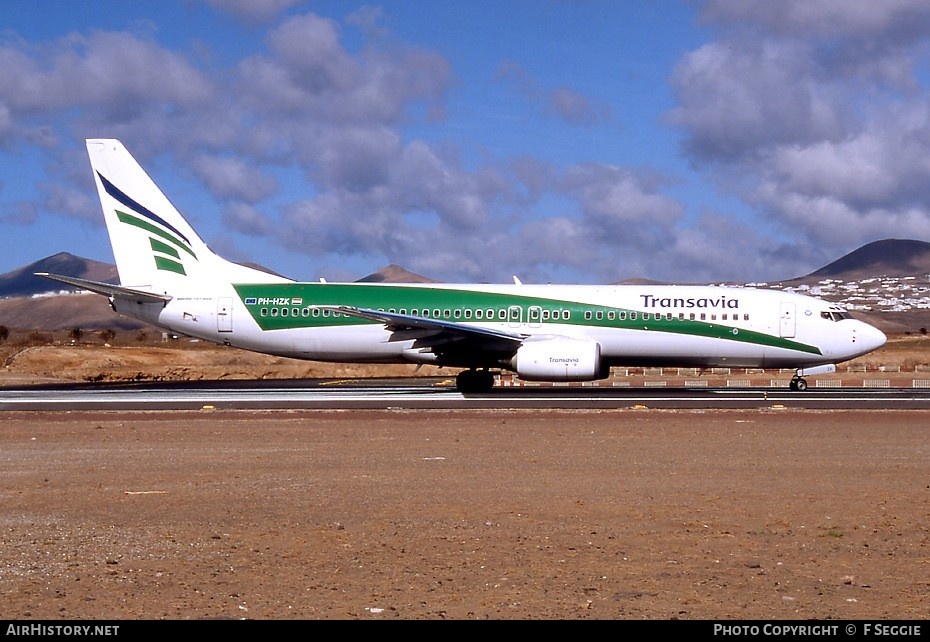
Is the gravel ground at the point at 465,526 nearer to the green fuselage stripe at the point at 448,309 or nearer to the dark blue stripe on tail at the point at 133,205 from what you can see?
the green fuselage stripe at the point at 448,309

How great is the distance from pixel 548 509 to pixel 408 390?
21.5m

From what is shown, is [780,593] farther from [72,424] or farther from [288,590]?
[72,424]

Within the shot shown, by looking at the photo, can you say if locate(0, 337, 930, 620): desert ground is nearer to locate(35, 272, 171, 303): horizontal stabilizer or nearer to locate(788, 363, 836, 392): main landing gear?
locate(788, 363, 836, 392): main landing gear

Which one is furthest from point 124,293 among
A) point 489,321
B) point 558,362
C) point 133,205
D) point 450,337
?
point 558,362

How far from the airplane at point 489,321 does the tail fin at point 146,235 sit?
3.0 inches

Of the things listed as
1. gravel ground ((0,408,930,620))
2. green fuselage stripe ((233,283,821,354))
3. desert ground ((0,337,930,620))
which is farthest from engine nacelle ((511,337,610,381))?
gravel ground ((0,408,930,620))

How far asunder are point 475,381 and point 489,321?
2.02 metres

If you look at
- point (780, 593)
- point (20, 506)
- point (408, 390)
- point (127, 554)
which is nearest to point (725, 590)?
point (780, 593)

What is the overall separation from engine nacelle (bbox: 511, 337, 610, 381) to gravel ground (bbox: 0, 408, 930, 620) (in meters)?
11.1

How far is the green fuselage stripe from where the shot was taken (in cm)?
3169

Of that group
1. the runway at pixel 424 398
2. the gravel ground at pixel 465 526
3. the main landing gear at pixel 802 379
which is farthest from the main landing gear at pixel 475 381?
the gravel ground at pixel 465 526

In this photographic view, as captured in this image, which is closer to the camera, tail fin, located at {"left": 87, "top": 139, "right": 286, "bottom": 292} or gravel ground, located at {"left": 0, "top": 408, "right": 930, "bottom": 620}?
gravel ground, located at {"left": 0, "top": 408, "right": 930, "bottom": 620}

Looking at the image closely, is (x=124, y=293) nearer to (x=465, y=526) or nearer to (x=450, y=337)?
(x=450, y=337)

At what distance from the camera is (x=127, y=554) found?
859 cm
